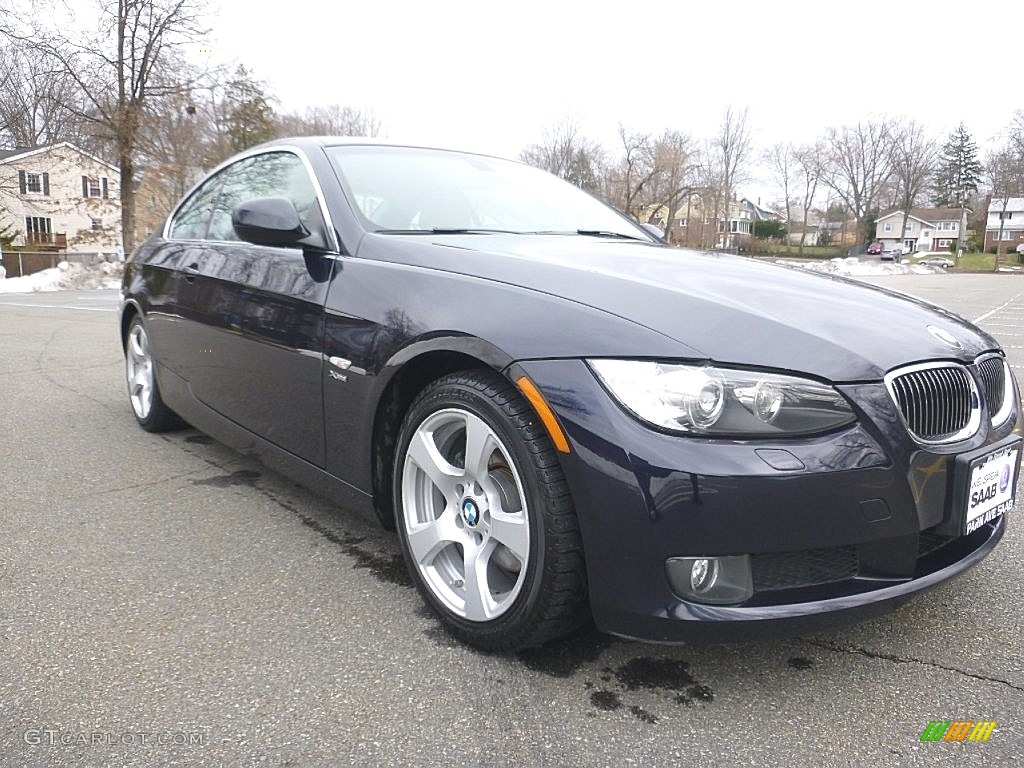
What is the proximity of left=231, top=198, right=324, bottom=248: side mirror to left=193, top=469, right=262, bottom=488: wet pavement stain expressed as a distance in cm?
126

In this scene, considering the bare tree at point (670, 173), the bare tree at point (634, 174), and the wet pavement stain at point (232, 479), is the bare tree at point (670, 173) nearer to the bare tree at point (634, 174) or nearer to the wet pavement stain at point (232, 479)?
the bare tree at point (634, 174)

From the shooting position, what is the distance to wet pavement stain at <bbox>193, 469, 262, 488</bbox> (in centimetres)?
338

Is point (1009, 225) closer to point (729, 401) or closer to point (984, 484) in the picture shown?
point (984, 484)

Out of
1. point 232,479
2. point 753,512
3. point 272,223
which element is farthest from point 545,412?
point 232,479

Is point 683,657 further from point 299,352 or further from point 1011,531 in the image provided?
point 1011,531

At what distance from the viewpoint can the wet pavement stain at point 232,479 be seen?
338cm

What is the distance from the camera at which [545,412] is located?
1754 millimetres

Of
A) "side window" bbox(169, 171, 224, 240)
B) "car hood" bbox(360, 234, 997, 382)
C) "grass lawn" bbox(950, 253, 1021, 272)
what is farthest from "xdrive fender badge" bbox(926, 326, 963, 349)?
"grass lawn" bbox(950, 253, 1021, 272)

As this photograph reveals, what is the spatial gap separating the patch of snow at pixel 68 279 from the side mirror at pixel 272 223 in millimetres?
18610

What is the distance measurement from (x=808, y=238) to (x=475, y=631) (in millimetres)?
83958

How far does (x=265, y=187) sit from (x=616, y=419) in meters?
2.22

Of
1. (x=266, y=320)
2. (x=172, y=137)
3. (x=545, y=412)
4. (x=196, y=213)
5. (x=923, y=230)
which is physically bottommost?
(x=545, y=412)

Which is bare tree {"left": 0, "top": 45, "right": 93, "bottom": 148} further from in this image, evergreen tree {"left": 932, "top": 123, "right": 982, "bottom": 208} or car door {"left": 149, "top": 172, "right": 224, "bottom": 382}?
evergreen tree {"left": 932, "top": 123, "right": 982, "bottom": 208}

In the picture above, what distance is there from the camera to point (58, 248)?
4541 cm
